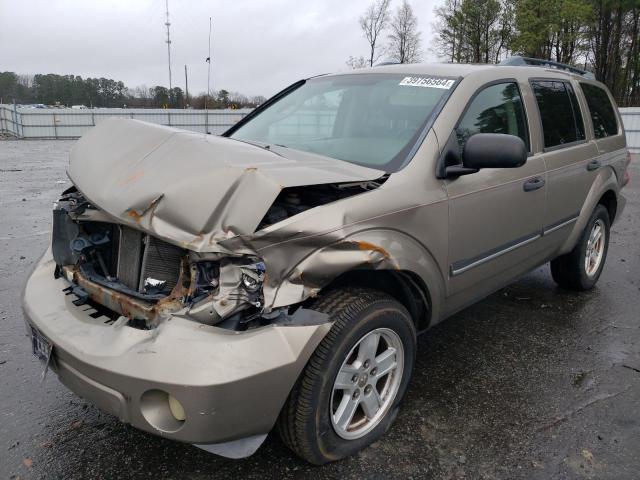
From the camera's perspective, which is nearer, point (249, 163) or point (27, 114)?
point (249, 163)

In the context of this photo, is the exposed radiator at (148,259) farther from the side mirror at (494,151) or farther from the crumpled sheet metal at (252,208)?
the side mirror at (494,151)

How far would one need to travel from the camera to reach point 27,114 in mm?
26156

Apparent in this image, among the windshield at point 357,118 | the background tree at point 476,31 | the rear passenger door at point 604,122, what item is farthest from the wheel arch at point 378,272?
the background tree at point 476,31

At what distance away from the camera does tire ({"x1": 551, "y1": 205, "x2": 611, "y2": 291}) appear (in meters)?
4.48

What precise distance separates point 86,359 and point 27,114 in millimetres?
28526

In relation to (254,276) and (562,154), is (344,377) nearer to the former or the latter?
(254,276)

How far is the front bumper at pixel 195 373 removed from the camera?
6.11ft

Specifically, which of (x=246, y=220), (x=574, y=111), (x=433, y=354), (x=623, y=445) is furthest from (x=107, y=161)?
(x=574, y=111)

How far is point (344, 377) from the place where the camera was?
2.34 metres

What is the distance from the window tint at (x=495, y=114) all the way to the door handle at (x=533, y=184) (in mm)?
256

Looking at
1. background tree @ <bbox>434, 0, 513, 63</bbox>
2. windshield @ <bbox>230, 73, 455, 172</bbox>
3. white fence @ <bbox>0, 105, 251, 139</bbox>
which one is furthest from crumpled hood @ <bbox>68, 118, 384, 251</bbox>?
background tree @ <bbox>434, 0, 513, 63</bbox>

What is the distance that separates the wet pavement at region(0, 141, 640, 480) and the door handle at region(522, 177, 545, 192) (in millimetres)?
1123

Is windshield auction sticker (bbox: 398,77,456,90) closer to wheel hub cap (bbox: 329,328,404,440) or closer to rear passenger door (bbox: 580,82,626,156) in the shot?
wheel hub cap (bbox: 329,328,404,440)

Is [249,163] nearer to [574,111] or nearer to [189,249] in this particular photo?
[189,249]
